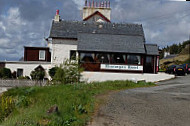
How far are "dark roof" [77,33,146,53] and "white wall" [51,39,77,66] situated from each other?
97.1 inches

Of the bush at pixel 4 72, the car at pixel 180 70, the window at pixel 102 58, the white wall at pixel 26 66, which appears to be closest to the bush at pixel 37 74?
the white wall at pixel 26 66

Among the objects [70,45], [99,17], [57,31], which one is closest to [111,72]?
[70,45]

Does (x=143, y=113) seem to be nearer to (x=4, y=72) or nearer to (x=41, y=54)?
(x=4, y=72)

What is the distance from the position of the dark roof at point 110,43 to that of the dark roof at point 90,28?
3053 millimetres

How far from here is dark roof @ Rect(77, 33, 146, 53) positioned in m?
28.9

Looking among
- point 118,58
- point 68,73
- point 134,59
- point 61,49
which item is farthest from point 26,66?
point 134,59

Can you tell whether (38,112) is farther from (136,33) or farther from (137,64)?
(136,33)

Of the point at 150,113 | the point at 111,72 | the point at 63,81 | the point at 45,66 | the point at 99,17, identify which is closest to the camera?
the point at 150,113

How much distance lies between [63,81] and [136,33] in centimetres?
1527

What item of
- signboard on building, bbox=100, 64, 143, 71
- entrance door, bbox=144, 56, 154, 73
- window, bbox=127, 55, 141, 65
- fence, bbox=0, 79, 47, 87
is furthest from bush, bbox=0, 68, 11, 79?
entrance door, bbox=144, 56, 154, 73

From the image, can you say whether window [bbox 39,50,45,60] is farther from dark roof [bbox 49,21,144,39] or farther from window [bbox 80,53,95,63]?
window [bbox 80,53,95,63]

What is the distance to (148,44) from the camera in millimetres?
32188

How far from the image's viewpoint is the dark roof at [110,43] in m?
28.9

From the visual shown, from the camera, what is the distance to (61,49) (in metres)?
31.8
